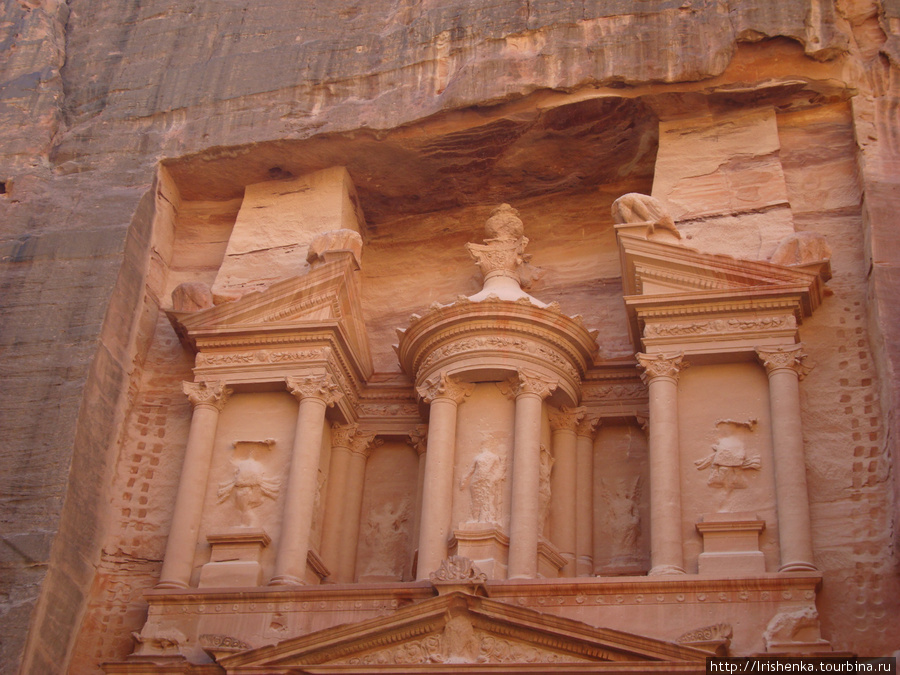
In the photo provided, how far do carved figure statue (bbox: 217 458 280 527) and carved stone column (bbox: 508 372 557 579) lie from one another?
2.50 metres

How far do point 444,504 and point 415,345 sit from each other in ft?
6.59

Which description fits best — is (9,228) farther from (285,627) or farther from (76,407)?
(285,627)

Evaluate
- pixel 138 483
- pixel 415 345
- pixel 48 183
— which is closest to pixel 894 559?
pixel 415 345

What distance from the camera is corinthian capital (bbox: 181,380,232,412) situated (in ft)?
45.5

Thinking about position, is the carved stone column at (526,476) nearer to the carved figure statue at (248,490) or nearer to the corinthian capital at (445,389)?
the corinthian capital at (445,389)

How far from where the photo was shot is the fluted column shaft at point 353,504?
45.5ft

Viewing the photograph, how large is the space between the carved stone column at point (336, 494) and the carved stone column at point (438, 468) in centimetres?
114

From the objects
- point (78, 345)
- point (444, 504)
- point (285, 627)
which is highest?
point (78, 345)

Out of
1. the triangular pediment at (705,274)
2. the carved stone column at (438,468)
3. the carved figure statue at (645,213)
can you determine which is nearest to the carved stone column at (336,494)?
the carved stone column at (438,468)

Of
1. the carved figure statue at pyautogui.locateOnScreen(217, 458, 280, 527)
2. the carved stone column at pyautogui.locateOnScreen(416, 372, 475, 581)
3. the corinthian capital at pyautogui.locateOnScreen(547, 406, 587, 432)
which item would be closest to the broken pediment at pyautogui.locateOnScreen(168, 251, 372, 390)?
the carved figure statue at pyautogui.locateOnScreen(217, 458, 280, 527)

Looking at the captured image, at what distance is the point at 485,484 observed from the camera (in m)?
13.0

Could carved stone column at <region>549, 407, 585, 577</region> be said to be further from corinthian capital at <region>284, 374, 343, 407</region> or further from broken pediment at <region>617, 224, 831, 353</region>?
corinthian capital at <region>284, 374, 343, 407</region>

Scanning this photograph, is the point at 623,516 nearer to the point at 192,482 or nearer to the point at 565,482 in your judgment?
the point at 565,482

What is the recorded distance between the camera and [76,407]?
13172 mm
